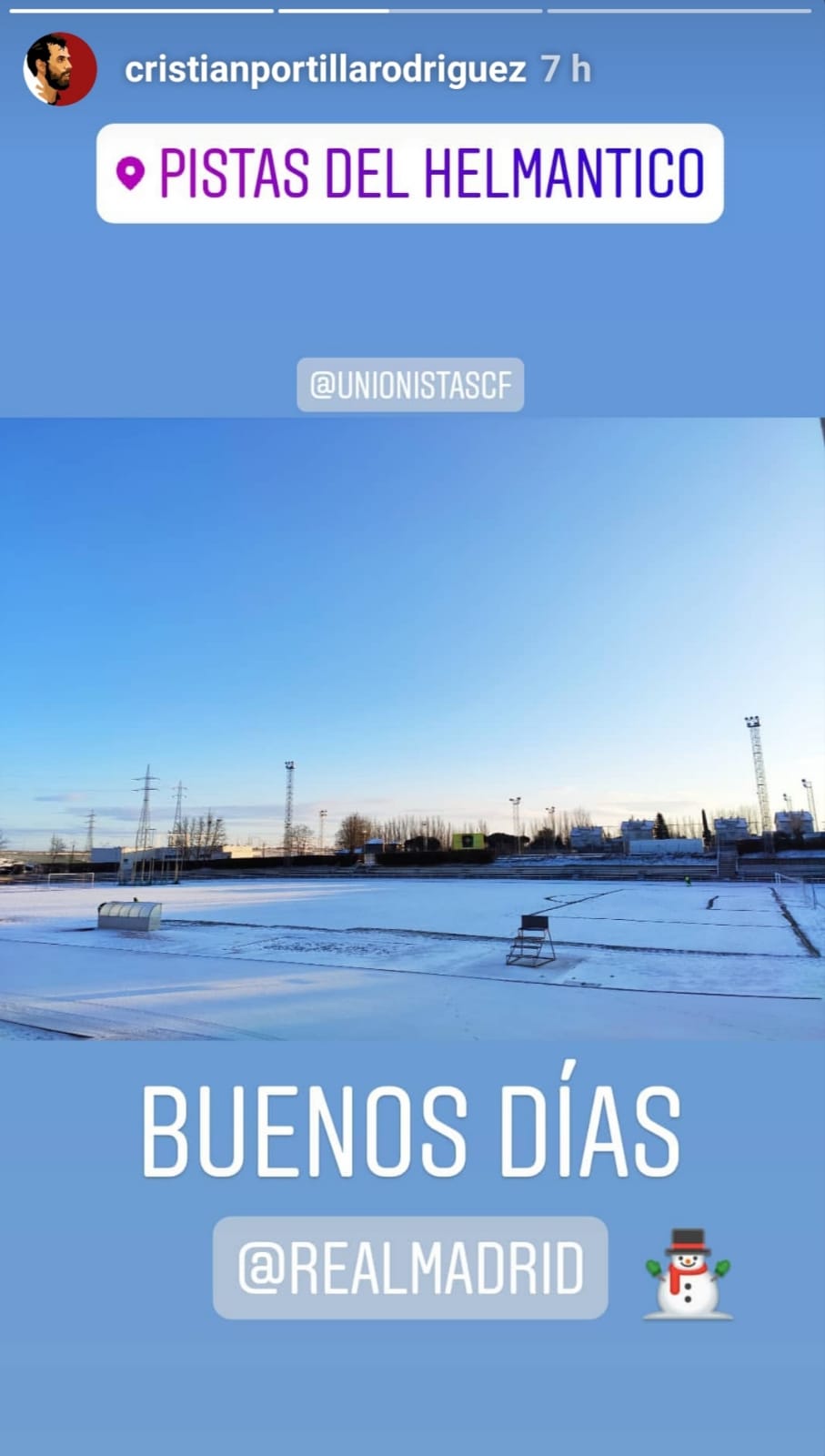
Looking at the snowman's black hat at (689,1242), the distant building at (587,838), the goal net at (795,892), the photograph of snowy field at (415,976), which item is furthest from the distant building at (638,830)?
Answer: the snowman's black hat at (689,1242)

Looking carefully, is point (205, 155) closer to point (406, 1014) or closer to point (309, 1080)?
point (309, 1080)

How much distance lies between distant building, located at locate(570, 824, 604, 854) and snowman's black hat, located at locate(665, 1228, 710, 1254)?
173 feet

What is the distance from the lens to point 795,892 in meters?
24.2

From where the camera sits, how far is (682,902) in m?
20.7

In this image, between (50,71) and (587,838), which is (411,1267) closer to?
(50,71)

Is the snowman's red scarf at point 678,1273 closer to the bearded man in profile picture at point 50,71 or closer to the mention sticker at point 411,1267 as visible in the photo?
the mention sticker at point 411,1267

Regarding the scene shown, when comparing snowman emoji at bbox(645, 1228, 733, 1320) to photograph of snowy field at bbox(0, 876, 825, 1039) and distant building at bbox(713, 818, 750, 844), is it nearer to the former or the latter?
photograph of snowy field at bbox(0, 876, 825, 1039)

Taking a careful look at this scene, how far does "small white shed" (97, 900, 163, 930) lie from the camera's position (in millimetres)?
15227

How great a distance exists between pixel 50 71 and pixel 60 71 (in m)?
0.04

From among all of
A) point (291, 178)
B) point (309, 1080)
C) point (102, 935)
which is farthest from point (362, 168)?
point (102, 935)

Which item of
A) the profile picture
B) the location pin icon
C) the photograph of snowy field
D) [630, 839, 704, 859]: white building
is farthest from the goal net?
the profile picture

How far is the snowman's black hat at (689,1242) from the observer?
2592mm

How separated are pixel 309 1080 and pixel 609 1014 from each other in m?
5.39

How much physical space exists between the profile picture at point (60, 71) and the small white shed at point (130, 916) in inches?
556
